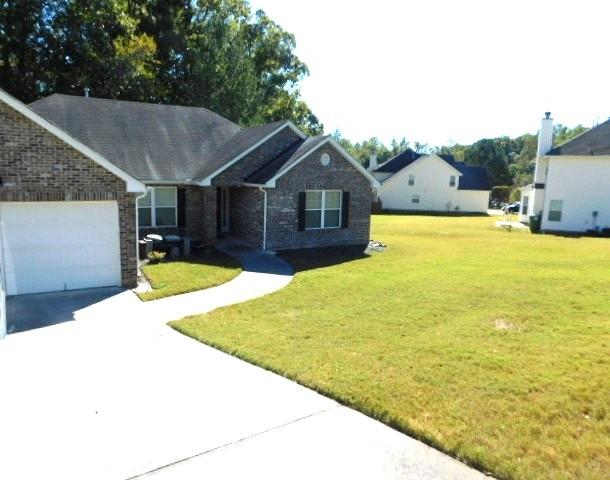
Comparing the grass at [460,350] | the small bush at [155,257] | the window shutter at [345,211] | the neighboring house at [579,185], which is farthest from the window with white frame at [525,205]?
the small bush at [155,257]

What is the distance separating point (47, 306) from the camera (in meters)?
10.2

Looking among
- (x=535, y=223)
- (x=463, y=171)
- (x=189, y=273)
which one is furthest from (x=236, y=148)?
(x=463, y=171)

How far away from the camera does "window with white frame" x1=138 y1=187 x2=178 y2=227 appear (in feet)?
59.8

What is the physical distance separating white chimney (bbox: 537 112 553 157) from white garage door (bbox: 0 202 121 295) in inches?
1180

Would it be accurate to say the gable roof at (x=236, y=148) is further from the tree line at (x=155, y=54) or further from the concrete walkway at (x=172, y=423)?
the tree line at (x=155, y=54)

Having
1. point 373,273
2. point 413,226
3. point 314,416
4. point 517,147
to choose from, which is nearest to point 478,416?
point 314,416

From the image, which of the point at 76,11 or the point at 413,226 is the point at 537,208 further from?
the point at 76,11

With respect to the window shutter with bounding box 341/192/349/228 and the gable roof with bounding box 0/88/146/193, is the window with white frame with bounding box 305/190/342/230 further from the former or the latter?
the gable roof with bounding box 0/88/146/193

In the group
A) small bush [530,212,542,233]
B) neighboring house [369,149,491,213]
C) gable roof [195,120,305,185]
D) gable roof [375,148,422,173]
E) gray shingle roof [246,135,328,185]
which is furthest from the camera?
gable roof [375,148,422,173]

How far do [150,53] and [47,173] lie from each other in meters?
23.4

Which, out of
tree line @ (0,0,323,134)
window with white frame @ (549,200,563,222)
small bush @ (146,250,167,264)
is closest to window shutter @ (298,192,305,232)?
small bush @ (146,250,167,264)

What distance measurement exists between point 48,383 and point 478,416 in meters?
5.71

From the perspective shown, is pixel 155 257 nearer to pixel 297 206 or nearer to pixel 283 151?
pixel 297 206

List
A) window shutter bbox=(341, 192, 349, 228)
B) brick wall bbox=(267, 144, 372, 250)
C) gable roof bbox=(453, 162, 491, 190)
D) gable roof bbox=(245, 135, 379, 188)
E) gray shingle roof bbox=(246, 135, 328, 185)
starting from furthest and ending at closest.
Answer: gable roof bbox=(453, 162, 491, 190) < window shutter bbox=(341, 192, 349, 228) < brick wall bbox=(267, 144, 372, 250) < gray shingle roof bbox=(246, 135, 328, 185) < gable roof bbox=(245, 135, 379, 188)
